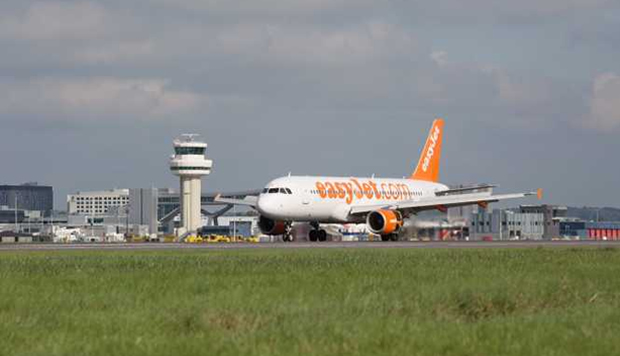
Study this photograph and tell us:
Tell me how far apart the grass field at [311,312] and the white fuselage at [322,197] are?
45276 mm

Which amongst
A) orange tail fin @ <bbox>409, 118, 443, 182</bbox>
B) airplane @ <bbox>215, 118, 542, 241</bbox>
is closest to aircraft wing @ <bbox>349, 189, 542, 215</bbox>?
airplane @ <bbox>215, 118, 542, 241</bbox>

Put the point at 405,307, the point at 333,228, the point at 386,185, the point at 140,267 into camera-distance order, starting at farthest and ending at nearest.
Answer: the point at 333,228 < the point at 386,185 < the point at 140,267 < the point at 405,307

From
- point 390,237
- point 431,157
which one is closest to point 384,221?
point 390,237

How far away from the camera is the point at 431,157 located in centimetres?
9469

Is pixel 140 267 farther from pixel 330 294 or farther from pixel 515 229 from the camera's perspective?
pixel 515 229

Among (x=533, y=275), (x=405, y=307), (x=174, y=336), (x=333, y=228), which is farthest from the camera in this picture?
(x=333, y=228)

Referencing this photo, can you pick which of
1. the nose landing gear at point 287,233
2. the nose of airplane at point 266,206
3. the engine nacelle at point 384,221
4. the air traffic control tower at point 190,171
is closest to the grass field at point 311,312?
the nose of airplane at point 266,206

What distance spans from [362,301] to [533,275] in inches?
330

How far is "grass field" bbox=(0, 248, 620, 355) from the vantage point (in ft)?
45.5

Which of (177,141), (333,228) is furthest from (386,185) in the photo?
(177,141)

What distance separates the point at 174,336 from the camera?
49.1ft

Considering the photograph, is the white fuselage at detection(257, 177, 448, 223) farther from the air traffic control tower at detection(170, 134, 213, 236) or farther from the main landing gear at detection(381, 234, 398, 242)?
the air traffic control tower at detection(170, 134, 213, 236)

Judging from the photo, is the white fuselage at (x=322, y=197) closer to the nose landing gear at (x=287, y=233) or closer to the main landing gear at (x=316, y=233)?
the main landing gear at (x=316, y=233)

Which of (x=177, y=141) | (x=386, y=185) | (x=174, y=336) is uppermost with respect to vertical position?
(x=177, y=141)
